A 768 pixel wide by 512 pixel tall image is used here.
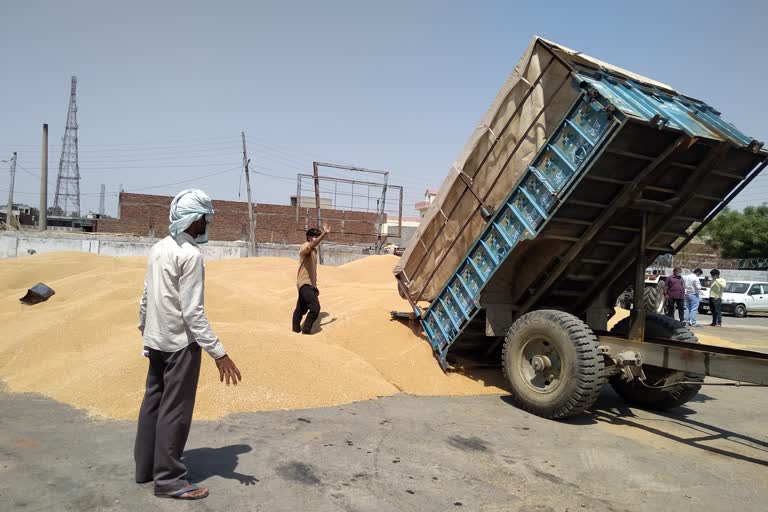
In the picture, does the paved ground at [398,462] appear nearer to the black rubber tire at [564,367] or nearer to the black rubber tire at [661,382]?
the black rubber tire at [564,367]

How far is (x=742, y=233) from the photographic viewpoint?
43.3 meters

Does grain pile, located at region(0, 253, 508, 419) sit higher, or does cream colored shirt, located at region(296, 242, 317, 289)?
cream colored shirt, located at region(296, 242, 317, 289)

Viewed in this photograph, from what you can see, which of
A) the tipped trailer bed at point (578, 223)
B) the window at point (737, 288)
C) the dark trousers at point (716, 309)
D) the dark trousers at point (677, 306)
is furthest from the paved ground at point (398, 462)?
the window at point (737, 288)

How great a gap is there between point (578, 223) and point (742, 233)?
45413 mm

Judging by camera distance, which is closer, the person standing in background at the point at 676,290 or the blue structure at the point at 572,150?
the blue structure at the point at 572,150

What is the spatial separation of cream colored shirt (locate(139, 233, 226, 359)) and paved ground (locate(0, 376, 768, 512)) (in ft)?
3.13

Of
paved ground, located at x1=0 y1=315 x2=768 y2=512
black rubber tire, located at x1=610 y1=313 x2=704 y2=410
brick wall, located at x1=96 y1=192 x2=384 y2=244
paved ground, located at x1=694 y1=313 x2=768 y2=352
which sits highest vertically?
brick wall, located at x1=96 y1=192 x2=384 y2=244

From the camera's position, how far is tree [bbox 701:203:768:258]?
42.4 metres

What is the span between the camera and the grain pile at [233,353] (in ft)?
18.0

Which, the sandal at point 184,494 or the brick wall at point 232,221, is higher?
the brick wall at point 232,221

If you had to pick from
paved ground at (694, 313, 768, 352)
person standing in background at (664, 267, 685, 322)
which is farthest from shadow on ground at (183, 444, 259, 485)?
person standing in background at (664, 267, 685, 322)

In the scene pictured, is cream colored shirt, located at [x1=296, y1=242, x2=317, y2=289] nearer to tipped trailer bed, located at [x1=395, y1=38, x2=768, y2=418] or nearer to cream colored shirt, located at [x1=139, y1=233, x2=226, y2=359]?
tipped trailer bed, located at [x1=395, y1=38, x2=768, y2=418]

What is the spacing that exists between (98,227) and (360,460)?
33.9 metres

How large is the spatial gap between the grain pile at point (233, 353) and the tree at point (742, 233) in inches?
1637
